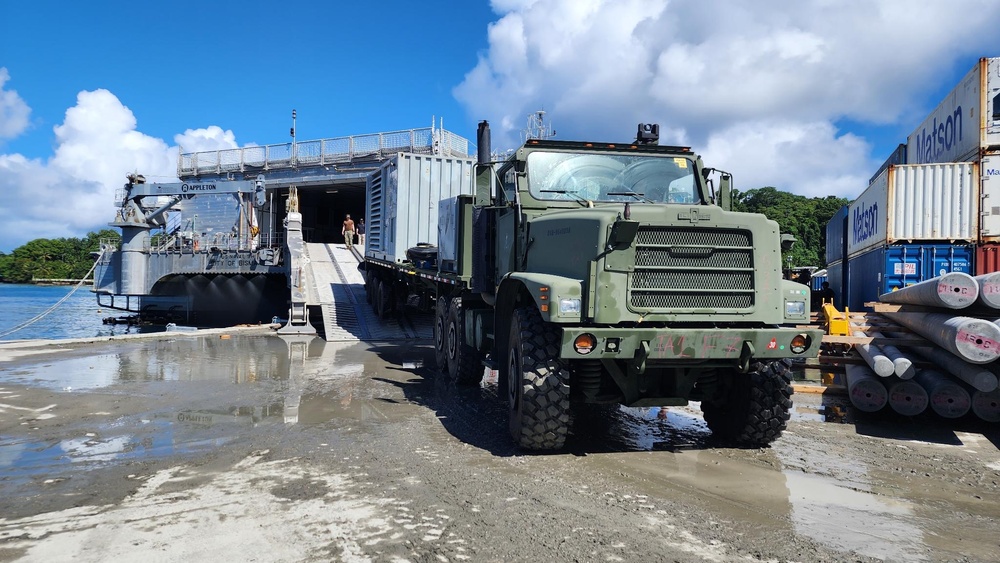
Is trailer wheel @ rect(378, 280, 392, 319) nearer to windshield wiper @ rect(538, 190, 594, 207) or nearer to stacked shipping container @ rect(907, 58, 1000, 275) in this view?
windshield wiper @ rect(538, 190, 594, 207)

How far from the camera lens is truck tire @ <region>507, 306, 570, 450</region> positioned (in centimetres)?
553

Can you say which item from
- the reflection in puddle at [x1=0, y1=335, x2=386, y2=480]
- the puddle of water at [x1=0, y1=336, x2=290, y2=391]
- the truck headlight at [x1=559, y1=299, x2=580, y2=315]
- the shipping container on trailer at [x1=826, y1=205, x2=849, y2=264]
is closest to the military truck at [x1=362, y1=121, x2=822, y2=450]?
the truck headlight at [x1=559, y1=299, x2=580, y2=315]

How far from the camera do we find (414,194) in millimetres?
15547

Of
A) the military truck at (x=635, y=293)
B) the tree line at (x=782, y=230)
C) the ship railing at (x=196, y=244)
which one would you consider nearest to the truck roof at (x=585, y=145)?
the military truck at (x=635, y=293)

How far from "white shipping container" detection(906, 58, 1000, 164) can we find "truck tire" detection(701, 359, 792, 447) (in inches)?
412

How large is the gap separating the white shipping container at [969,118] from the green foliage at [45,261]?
100m

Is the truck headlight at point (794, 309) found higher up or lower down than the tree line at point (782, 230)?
lower down

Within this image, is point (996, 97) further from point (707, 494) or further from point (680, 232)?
point (707, 494)

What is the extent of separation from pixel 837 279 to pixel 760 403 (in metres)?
18.6

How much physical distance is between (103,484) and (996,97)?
15.6 m

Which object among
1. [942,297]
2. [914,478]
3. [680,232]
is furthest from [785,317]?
[942,297]

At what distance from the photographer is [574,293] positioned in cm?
536

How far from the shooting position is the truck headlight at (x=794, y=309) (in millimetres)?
5723

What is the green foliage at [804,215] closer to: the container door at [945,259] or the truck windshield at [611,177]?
the container door at [945,259]
